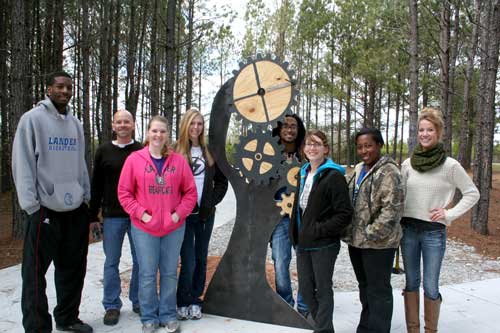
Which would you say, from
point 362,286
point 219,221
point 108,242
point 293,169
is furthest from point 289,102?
point 219,221

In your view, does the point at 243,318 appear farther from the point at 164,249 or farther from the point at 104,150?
the point at 104,150

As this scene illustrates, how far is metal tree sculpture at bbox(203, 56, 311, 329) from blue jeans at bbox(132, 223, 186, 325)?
515 mm

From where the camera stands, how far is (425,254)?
2.73 m

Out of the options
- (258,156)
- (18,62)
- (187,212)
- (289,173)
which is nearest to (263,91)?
(258,156)

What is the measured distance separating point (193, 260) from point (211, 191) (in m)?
0.58

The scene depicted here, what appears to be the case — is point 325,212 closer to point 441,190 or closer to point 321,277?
point 321,277

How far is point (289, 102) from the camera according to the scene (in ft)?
10.5

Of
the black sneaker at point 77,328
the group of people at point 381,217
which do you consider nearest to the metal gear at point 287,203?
the group of people at point 381,217

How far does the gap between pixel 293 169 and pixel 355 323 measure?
4.47 feet

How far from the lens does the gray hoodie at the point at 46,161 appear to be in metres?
2.73

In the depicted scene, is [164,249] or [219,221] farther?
[219,221]

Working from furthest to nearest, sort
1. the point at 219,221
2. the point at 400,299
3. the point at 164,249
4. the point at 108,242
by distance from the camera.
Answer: the point at 219,221, the point at 400,299, the point at 108,242, the point at 164,249

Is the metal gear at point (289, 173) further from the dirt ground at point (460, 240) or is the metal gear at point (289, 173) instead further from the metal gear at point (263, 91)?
the dirt ground at point (460, 240)

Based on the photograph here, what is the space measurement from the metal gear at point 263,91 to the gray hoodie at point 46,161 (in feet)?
4.32
